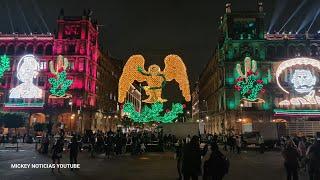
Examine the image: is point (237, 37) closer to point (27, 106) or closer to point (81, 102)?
point (81, 102)

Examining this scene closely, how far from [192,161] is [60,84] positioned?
6488cm

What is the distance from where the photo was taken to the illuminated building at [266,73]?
6533 centimetres

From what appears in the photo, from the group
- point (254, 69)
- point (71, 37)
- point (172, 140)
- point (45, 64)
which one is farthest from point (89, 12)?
point (172, 140)

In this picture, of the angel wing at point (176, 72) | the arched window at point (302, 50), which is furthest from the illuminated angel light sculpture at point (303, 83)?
the angel wing at point (176, 72)

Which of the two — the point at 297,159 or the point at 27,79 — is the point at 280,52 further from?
the point at 297,159

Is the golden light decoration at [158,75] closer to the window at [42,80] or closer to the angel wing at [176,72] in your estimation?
the angel wing at [176,72]

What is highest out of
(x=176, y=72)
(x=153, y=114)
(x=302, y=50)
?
(x=302, y=50)

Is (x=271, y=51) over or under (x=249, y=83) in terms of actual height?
over

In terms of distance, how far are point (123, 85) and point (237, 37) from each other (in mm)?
41865

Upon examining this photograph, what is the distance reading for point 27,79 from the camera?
6919 centimetres

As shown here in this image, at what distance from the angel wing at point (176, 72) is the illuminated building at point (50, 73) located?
35.7m

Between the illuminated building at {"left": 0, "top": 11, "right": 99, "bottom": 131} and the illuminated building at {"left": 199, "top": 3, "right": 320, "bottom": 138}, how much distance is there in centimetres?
3115

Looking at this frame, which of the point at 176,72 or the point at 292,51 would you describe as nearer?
the point at 176,72

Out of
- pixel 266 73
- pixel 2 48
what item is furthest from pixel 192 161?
pixel 2 48
